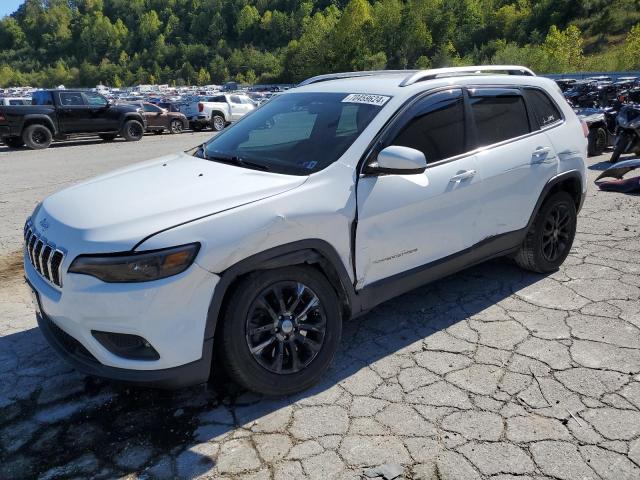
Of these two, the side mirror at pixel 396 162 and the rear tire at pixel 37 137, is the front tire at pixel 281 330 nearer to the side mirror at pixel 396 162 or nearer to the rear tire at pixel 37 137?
the side mirror at pixel 396 162

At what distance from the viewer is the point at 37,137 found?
1611cm

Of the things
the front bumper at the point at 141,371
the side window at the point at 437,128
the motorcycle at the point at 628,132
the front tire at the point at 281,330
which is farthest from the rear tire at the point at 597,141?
the front bumper at the point at 141,371

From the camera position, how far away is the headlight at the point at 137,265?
8.07 ft

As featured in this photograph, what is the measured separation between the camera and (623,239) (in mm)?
5523

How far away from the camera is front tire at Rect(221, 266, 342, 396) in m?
2.71

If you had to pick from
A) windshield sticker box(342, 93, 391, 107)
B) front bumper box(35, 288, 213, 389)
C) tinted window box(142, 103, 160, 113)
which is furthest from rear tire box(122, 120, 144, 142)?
front bumper box(35, 288, 213, 389)

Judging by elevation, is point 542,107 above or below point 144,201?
above

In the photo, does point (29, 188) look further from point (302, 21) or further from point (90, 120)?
point (302, 21)

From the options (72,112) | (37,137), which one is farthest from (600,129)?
(37,137)

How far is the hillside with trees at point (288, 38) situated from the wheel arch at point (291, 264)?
62.4 m

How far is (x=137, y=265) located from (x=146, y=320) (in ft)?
0.84

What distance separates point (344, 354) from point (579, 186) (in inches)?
Result: 105

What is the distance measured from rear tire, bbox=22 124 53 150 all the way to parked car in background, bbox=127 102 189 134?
5.36m

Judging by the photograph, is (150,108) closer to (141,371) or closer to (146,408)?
(146,408)
